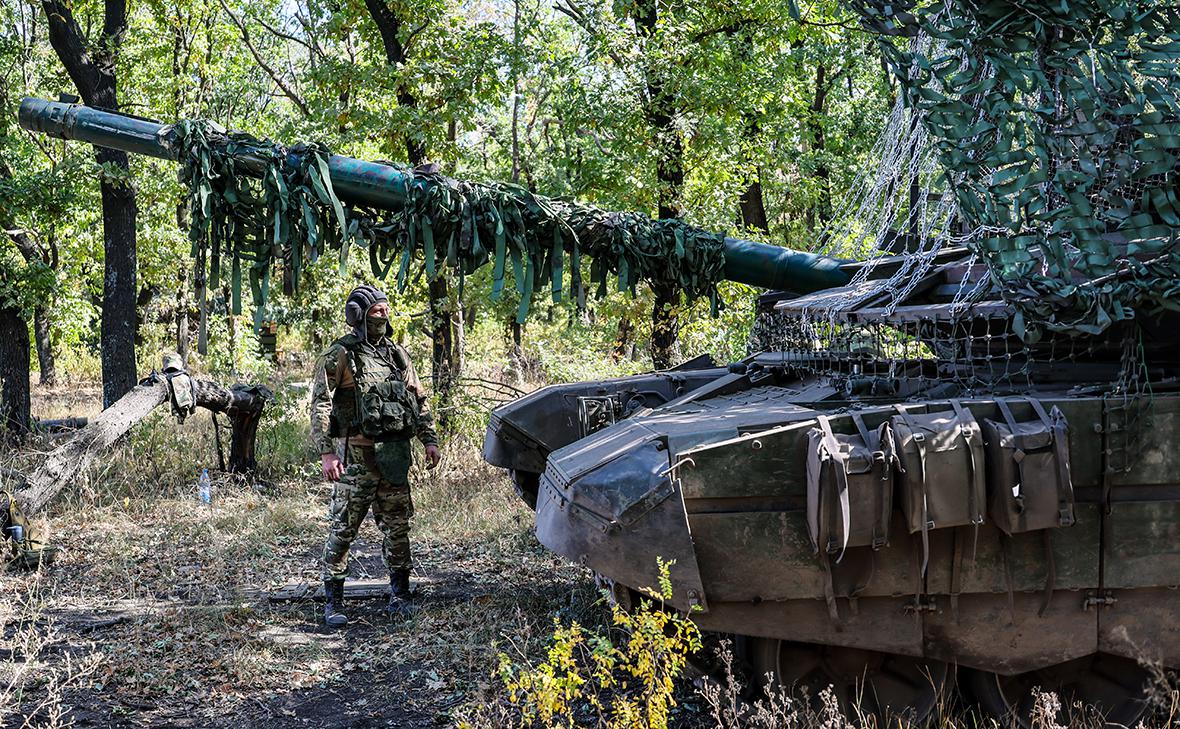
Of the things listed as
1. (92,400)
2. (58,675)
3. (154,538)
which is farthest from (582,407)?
(92,400)

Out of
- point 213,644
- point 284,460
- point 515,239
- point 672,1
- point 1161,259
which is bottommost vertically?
point 213,644

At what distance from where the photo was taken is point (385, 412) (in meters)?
6.74

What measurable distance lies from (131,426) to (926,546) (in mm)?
7189

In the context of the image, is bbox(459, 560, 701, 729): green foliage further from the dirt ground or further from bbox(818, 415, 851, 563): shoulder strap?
bbox(818, 415, 851, 563): shoulder strap

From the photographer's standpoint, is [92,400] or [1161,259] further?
[92,400]

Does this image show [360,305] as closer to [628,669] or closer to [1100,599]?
[628,669]

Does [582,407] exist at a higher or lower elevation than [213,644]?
higher

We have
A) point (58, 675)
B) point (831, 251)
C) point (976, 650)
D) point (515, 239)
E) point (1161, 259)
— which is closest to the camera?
point (1161, 259)

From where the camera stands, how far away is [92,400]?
63.3ft

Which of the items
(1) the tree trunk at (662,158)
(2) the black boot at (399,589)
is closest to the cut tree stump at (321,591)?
(2) the black boot at (399,589)

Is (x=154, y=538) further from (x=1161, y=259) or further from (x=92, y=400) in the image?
(x=92, y=400)

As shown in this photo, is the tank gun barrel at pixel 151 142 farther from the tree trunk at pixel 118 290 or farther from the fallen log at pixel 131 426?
the tree trunk at pixel 118 290

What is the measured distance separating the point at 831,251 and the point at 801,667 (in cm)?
300

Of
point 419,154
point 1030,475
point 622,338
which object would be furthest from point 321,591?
point 622,338
